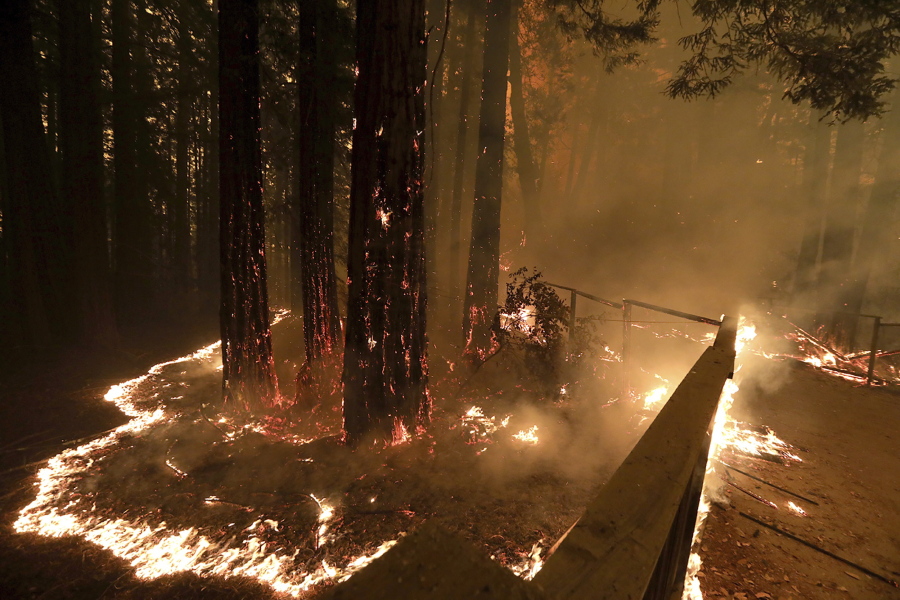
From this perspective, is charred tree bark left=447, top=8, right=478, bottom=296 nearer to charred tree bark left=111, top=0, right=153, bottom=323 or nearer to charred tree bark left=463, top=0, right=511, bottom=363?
charred tree bark left=463, top=0, right=511, bottom=363

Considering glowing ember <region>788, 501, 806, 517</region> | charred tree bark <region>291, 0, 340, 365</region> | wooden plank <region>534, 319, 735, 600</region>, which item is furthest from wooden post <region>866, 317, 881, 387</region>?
charred tree bark <region>291, 0, 340, 365</region>

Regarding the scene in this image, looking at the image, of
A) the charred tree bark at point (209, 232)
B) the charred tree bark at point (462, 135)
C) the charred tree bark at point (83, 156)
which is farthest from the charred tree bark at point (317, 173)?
the charred tree bark at point (209, 232)

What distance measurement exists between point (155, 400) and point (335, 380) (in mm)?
3316

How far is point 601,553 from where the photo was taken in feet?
3.58

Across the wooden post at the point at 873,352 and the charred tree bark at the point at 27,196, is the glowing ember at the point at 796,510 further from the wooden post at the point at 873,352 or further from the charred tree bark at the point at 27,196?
the charred tree bark at the point at 27,196

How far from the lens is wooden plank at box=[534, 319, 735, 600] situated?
3.28ft

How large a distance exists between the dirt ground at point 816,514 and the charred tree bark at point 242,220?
6547 millimetres

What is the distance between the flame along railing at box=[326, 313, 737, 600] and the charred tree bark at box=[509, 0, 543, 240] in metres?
13.1

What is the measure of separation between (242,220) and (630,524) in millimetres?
6622

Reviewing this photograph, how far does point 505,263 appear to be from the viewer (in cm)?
2722

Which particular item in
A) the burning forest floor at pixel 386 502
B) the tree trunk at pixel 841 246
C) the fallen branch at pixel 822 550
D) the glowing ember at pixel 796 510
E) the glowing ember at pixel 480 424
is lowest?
the glowing ember at pixel 480 424

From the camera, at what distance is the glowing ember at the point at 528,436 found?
6191 mm

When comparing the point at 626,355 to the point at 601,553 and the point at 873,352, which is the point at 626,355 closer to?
the point at 873,352

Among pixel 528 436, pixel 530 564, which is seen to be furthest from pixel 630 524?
pixel 528 436
